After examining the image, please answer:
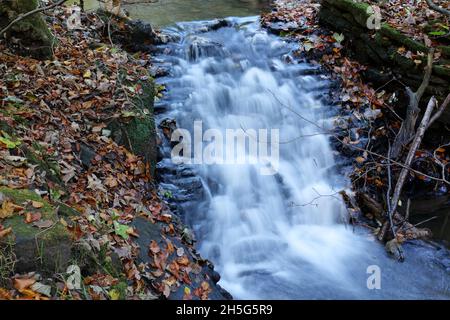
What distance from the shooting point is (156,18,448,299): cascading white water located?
231 inches

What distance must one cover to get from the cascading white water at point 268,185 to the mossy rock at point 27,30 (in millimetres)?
2377

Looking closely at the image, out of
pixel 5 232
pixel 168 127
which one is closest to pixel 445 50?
pixel 168 127

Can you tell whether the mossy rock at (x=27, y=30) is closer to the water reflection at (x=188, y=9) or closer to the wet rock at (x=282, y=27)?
the water reflection at (x=188, y=9)

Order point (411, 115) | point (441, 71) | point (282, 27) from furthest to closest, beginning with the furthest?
point (282, 27) < point (441, 71) < point (411, 115)

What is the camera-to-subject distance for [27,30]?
641 cm

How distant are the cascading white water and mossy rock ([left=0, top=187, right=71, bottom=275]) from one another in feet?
8.63

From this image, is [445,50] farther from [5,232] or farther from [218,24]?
[5,232]

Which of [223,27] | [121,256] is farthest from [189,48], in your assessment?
[121,256]

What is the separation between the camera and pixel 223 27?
10852 mm

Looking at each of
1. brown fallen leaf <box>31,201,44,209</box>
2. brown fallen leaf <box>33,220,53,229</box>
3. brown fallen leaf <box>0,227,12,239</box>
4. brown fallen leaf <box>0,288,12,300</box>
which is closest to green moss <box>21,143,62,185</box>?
brown fallen leaf <box>31,201,44,209</box>

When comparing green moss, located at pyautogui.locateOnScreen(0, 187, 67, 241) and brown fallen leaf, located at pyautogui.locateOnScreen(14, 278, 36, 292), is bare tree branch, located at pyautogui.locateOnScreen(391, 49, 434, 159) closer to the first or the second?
green moss, located at pyautogui.locateOnScreen(0, 187, 67, 241)

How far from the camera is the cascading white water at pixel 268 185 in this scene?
19.2ft

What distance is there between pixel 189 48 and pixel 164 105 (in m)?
2.23

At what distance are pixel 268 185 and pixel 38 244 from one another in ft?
14.9
